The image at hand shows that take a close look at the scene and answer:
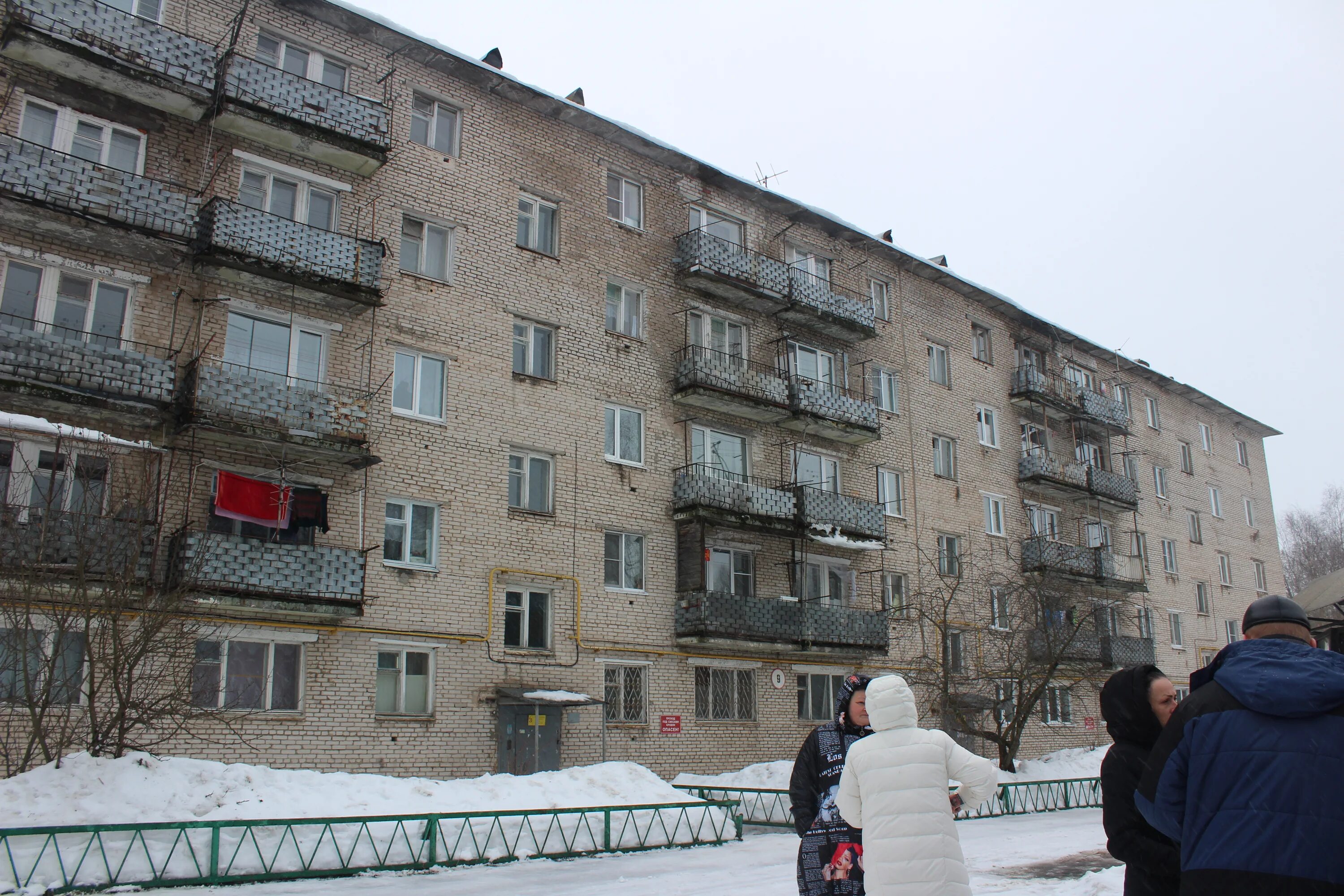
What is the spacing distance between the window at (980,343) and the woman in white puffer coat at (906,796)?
87.4 feet

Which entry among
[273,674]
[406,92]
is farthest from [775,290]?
[273,674]

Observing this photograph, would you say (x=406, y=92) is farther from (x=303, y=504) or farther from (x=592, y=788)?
(x=592, y=788)

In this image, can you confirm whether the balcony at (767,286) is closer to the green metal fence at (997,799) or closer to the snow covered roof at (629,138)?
the snow covered roof at (629,138)

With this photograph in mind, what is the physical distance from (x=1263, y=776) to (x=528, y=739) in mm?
16068

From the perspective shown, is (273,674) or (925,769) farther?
(273,674)

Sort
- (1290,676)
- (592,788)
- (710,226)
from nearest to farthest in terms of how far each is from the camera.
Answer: (1290,676), (592,788), (710,226)

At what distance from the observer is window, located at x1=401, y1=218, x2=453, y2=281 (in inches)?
751

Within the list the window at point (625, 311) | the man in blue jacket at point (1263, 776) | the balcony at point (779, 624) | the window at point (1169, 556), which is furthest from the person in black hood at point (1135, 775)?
the window at point (1169, 556)

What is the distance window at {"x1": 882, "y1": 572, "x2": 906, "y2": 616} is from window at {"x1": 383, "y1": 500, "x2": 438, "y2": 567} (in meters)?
11.6

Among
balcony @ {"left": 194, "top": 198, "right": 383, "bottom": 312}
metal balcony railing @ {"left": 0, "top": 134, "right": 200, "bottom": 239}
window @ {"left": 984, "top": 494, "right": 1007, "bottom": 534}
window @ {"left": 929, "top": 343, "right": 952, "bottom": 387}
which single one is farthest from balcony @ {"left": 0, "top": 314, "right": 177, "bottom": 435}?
window @ {"left": 984, "top": 494, "right": 1007, "bottom": 534}

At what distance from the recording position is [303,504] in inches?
652

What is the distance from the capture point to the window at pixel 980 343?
30.5 m

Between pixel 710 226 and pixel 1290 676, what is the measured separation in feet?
73.0

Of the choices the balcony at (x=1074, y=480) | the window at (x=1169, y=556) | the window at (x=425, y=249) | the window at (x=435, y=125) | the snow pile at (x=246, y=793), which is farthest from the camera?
the window at (x=1169, y=556)
